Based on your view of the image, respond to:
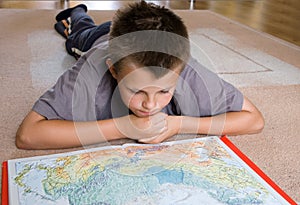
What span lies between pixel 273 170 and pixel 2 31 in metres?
1.38

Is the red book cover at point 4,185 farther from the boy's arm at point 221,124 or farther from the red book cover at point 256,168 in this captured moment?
the red book cover at point 256,168

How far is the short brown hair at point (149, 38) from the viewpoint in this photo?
2.22 ft

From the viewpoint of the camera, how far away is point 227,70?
1.42 metres

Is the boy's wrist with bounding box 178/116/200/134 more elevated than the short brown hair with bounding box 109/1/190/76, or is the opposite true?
the short brown hair with bounding box 109/1/190/76

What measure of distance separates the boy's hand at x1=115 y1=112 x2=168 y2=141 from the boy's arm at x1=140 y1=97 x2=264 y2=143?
16 millimetres

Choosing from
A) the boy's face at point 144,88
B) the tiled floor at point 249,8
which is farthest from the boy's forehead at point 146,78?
the tiled floor at point 249,8

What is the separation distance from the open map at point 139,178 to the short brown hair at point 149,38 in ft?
0.60

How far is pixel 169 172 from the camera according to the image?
0.74 meters

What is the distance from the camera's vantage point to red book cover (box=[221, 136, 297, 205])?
0.70 m

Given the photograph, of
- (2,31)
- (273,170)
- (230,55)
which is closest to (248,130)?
(273,170)

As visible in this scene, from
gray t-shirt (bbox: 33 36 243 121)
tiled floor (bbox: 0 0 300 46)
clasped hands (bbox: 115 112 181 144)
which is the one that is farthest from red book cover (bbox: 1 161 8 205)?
tiled floor (bbox: 0 0 300 46)

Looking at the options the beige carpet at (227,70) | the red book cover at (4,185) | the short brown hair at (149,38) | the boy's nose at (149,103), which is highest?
the short brown hair at (149,38)

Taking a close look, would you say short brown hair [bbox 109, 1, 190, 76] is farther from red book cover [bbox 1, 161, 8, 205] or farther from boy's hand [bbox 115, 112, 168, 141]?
red book cover [bbox 1, 161, 8, 205]

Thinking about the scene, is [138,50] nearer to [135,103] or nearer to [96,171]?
[135,103]
